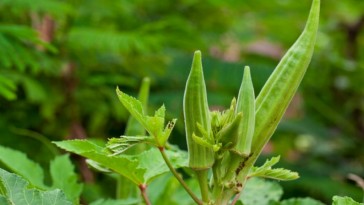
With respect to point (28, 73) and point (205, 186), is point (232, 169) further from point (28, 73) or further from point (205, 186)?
point (28, 73)

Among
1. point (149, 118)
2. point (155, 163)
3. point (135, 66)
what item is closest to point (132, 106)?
point (149, 118)

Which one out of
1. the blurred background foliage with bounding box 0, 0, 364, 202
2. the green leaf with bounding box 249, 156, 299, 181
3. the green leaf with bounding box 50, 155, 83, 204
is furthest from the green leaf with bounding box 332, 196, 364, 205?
the blurred background foliage with bounding box 0, 0, 364, 202

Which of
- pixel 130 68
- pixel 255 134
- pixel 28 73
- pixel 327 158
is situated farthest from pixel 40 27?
pixel 327 158

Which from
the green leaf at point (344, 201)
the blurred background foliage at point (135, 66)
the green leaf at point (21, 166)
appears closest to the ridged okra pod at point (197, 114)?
the green leaf at point (344, 201)

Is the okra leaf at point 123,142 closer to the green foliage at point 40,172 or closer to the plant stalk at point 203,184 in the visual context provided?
the plant stalk at point 203,184

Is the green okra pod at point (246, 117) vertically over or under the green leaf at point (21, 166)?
over

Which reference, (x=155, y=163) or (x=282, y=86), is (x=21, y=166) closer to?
(x=155, y=163)

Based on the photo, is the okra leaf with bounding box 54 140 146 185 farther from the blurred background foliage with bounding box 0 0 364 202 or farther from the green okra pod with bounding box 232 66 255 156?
the blurred background foliage with bounding box 0 0 364 202
